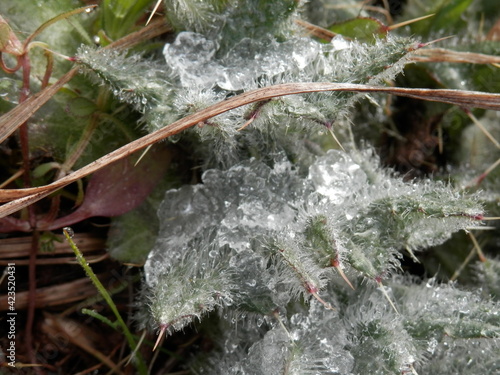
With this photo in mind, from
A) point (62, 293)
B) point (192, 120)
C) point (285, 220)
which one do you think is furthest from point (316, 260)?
point (62, 293)

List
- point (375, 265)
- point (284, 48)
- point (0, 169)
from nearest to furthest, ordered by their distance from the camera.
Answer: point (375, 265) < point (284, 48) < point (0, 169)

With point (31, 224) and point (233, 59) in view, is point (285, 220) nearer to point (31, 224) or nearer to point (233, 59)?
point (233, 59)

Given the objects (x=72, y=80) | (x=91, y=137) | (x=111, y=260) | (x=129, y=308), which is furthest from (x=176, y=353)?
(x=72, y=80)

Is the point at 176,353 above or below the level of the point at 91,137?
below

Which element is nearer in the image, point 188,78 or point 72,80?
point 188,78

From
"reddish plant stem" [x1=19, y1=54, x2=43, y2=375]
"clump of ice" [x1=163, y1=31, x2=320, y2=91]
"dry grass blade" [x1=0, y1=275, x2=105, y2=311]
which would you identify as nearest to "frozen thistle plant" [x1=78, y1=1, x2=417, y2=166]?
"clump of ice" [x1=163, y1=31, x2=320, y2=91]

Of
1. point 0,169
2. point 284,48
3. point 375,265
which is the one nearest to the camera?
point 375,265

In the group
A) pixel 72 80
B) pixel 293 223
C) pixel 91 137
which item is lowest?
pixel 293 223

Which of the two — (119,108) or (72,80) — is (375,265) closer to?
(119,108)
